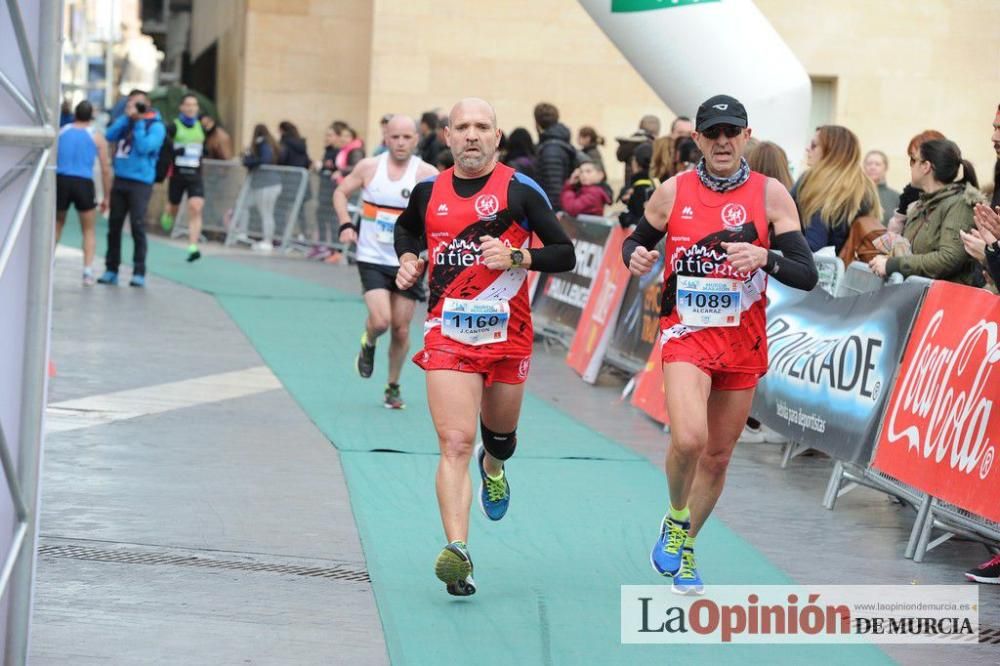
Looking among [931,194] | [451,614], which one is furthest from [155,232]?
[451,614]

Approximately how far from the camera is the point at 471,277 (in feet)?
21.4

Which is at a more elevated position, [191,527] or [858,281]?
[858,281]

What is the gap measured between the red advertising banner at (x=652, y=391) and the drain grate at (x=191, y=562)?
4662 millimetres

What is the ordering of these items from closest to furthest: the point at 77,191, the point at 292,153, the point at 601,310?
1. the point at 601,310
2. the point at 77,191
3. the point at 292,153

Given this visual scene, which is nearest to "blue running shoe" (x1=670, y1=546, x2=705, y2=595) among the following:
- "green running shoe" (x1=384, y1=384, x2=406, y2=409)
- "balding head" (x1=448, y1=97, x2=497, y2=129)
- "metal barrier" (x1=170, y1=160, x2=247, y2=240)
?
"balding head" (x1=448, y1=97, x2=497, y2=129)

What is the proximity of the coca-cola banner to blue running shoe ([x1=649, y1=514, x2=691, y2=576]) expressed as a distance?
4.62ft

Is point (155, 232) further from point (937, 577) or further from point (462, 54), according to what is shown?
point (937, 577)

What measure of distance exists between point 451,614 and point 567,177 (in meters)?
10.8

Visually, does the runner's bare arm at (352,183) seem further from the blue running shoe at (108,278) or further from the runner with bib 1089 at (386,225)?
the blue running shoe at (108,278)

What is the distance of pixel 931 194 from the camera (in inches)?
347

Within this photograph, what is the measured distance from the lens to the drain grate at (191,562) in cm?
663

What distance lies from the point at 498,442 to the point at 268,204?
1893 cm

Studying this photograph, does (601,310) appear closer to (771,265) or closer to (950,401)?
(950,401)

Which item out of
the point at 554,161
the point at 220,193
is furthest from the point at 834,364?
the point at 220,193
